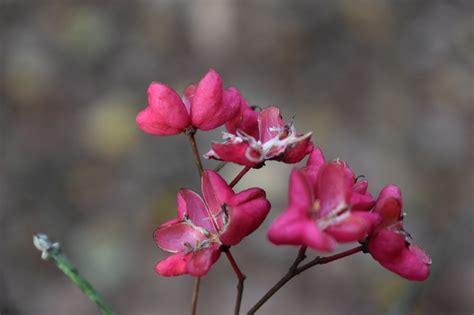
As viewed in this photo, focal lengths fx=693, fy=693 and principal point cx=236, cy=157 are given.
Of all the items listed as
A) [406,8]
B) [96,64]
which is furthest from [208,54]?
[406,8]

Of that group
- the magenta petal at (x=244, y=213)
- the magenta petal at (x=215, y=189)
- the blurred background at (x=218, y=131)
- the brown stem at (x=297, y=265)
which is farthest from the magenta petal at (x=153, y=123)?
the blurred background at (x=218, y=131)

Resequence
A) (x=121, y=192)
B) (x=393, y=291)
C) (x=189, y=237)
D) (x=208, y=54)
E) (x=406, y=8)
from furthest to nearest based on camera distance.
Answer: (x=406, y=8) → (x=208, y=54) → (x=121, y=192) → (x=393, y=291) → (x=189, y=237)

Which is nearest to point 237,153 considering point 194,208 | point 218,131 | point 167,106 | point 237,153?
point 237,153

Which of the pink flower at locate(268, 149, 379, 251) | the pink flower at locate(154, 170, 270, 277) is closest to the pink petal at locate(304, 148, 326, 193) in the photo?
the pink flower at locate(268, 149, 379, 251)

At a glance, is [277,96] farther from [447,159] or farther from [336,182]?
[336,182]

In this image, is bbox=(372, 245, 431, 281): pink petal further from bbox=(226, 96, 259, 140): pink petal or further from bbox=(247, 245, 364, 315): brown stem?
bbox=(226, 96, 259, 140): pink petal
